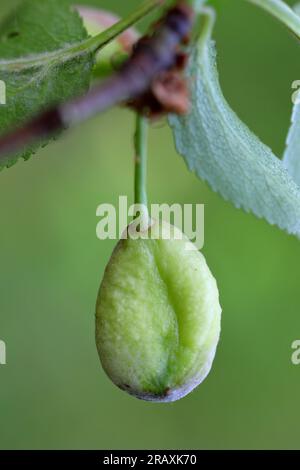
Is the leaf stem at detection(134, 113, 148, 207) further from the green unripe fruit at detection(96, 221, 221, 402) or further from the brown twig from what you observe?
the brown twig

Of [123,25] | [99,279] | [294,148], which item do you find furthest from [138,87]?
[99,279]

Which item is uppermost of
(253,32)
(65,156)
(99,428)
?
(253,32)

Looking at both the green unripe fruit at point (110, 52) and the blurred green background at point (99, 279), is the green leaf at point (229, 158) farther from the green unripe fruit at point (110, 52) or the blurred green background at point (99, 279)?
the blurred green background at point (99, 279)

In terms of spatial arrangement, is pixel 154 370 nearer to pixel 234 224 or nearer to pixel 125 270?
pixel 125 270

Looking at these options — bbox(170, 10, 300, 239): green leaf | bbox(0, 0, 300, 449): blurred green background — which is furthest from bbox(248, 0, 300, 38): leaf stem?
bbox(0, 0, 300, 449): blurred green background

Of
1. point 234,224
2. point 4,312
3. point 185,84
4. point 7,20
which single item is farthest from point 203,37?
point 4,312
